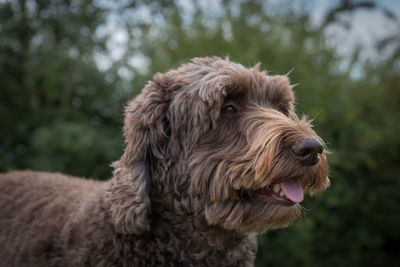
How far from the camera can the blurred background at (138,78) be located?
7230 millimetres

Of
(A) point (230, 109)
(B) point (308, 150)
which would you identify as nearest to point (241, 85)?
(A) point (230, 109)

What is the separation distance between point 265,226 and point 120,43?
610 centimetres

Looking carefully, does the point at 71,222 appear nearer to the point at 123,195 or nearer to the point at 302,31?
the point at 123,195

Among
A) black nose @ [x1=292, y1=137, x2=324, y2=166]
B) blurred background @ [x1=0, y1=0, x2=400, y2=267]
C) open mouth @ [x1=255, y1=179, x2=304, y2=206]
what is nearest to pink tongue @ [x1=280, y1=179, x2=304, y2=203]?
open mouth @ [x1=255, y1=179, x2=304, y2=206]

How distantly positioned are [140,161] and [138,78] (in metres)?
4.84

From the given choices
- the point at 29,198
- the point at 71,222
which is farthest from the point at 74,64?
the point at 71,222

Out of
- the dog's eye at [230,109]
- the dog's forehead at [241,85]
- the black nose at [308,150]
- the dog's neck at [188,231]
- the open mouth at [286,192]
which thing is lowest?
the dog's neck at [188,231]

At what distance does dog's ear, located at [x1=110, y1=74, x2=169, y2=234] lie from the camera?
2.62m

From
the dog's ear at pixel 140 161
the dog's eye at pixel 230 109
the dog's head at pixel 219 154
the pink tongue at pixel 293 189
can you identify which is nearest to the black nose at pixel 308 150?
the dog's head at pixel 219 154

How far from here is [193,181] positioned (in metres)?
2.61

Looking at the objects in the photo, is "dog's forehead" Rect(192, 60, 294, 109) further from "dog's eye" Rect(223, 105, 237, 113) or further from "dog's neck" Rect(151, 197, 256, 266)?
"dog's neck" Rect(151, 197, 256, 266)

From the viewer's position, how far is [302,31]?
9344 mm

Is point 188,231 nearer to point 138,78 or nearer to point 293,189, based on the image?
point 293,189

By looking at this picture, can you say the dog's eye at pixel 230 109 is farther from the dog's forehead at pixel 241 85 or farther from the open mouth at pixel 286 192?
the open mouth at pixel 286 192
